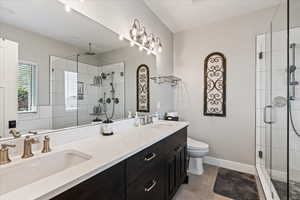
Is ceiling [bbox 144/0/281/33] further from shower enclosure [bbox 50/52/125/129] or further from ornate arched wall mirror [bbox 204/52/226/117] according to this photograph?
shower enclosure [bbox 50/52/125/129]

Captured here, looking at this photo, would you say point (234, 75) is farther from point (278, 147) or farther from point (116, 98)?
point (116, 98)

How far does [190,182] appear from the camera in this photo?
2.21m

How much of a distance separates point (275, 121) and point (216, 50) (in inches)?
55.4

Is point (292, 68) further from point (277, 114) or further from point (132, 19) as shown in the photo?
Answer: point (132, 19)

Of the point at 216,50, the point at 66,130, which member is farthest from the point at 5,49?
the point at 216,50

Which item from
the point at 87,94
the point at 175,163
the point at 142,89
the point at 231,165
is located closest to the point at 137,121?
the point at 142,89

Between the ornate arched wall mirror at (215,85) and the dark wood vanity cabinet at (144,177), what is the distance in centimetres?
104

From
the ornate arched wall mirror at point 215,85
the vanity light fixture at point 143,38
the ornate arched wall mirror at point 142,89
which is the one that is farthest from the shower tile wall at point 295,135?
the ornate arched wall mirror at point 142,89

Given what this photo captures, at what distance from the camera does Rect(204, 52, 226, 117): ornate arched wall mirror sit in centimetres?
271

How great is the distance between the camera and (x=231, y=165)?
2.63 m

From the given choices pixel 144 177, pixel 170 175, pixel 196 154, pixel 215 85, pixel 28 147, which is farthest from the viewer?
pixel 215 85

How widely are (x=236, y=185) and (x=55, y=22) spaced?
2712 millimetres

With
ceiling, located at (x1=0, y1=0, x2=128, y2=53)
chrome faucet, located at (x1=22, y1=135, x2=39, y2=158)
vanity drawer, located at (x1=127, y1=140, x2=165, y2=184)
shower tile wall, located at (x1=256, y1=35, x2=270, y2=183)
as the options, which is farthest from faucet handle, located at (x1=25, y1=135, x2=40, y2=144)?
shower tile wall, located at (x1=256, y1=35, x2=270, y2=183)

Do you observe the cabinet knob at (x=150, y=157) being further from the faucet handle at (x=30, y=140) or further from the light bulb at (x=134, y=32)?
the light bulb at (x=134, y=32)
